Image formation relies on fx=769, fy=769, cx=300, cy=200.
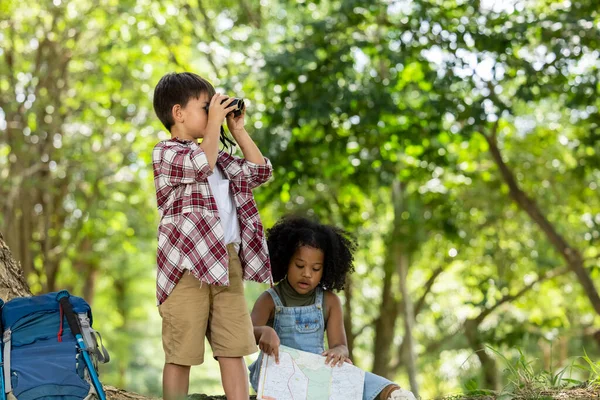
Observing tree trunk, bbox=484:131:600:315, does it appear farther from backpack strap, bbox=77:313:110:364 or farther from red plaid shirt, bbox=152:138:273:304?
backpack strap, bbox=77:313:110:364

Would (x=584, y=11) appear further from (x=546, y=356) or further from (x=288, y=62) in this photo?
(x=546, y=356)

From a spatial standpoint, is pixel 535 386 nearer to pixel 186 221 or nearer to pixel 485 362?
pixel 186 221

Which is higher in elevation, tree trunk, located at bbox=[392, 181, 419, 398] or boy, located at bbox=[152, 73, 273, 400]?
tree trunk, located at bbox=[392, 181, 419, 398]

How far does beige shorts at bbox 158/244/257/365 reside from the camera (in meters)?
3.02

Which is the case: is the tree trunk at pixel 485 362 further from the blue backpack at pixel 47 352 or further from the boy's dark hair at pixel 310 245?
the blue backpack at pixel 47 352

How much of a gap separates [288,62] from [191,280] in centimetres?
383

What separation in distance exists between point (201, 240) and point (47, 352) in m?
0.70

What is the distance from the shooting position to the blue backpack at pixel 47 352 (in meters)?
2.75

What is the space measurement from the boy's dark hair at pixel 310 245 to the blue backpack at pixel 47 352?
3.75ft

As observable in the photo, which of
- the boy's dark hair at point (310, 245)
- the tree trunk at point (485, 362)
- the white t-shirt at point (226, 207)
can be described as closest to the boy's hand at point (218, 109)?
the white t-shirt at point (226, 207)

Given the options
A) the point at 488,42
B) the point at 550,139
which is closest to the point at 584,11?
the point at 488,42

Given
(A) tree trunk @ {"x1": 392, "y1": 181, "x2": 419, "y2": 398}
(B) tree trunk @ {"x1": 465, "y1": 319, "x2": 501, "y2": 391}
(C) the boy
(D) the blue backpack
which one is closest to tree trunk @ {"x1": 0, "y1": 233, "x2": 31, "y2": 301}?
(D) the blue backpack

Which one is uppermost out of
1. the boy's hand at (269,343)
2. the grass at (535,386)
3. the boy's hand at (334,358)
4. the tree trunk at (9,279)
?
the tree trunk at (9,279)

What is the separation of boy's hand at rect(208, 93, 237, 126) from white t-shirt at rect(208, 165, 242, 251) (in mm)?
264
